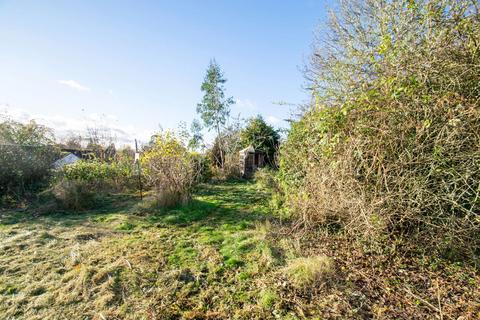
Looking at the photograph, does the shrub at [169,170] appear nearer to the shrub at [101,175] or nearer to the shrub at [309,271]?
the shrub at [101,175]

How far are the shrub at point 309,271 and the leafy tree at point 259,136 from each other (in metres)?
12.0

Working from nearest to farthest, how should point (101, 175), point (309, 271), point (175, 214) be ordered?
point (309, 271) → point (175, 214) → point (101, 175)

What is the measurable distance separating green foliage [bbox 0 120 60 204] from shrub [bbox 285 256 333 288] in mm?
10207

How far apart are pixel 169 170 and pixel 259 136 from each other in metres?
9.23

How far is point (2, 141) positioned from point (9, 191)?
1.84 metres

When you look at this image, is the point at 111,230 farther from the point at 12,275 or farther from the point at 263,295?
the point at 263,295

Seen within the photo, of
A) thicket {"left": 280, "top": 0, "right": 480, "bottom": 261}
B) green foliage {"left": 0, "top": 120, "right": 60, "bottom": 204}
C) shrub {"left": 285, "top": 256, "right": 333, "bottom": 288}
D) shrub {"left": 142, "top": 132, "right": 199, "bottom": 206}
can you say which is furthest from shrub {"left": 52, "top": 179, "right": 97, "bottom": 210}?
thicket {"left": 280, "top": 0, "right": 480, "bottom": 261}

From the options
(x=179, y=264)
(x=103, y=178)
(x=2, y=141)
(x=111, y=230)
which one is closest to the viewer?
(x=179, y=264)

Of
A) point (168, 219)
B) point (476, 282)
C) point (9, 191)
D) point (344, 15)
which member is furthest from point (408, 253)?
point (9, 191)

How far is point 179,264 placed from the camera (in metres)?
3.64

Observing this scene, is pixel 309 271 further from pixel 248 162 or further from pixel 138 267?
pixel 248 162

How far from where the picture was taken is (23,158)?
336 inches

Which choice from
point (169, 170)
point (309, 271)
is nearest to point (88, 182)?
point (169, 170)

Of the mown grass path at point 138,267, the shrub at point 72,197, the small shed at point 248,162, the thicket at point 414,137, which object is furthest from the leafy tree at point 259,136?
the thicket at point 414,137
